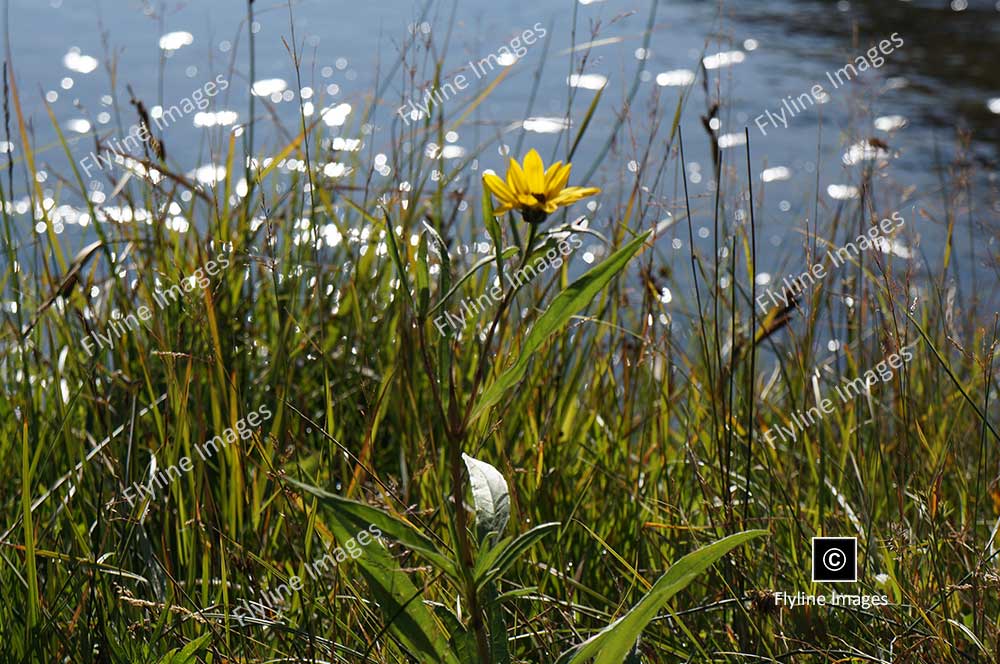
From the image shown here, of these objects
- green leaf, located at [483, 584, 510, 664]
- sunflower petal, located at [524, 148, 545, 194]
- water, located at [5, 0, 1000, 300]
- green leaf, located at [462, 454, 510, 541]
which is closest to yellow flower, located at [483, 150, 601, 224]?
sunflower petal, located at [524, 148, 545, 194]

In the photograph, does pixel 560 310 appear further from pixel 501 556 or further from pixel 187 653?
pixel 187 653

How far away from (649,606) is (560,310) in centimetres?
29

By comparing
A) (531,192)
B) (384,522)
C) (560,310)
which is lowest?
(384,522)

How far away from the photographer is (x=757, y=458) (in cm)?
187

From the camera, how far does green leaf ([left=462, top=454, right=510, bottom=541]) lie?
1.07 m

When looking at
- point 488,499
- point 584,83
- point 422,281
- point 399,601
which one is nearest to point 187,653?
point 399,601

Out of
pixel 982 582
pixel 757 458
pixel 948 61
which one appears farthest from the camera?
pixel 948 61

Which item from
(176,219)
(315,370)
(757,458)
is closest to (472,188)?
(176,219)

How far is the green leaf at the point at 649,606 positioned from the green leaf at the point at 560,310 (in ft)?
0.75

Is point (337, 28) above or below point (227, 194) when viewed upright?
below

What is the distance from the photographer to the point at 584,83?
6051mm

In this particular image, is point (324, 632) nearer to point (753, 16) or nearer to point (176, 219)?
point (176, 219)

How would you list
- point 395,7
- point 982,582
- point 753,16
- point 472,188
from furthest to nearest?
point 753,16, point 395,7, point 472,188, point 982,582

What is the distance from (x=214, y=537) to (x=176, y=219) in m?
2.25
